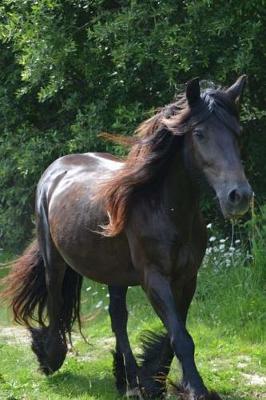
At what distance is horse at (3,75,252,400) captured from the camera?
4.84 meters

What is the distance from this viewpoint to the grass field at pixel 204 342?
6.21 m

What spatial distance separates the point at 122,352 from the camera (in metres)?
6.23

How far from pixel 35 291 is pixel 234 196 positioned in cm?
287

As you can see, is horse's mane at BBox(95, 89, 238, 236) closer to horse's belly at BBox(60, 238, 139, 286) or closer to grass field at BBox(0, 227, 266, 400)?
horse's belly at BBox(60, 238, 139, 286)

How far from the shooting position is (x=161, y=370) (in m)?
5.66

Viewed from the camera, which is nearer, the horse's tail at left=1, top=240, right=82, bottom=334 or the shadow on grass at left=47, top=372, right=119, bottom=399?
the shadow on grass at left=47, top=372, right=119, bottom=399

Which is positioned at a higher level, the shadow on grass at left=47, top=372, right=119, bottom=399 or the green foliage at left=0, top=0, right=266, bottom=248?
the green foliage at left=0, top=0, right=266, bottom=248

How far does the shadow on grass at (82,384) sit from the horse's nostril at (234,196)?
211 centimetres

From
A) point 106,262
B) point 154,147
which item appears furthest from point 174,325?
point 154,147

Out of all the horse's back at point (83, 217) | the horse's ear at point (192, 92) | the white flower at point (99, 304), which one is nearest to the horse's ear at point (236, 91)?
the horse's ear at point (192, 92)

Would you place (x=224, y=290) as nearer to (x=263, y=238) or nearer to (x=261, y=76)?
(x=263, y=238)

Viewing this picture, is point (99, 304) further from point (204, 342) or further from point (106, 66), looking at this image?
point (106, 66)

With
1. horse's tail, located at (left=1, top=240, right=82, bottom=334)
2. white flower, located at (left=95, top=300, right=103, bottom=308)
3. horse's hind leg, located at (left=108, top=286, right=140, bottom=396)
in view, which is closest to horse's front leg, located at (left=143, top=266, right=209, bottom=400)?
horse's hind leg, located at (left=108, top=286, right=140, bottom=396)

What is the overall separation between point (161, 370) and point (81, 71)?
546 cm
